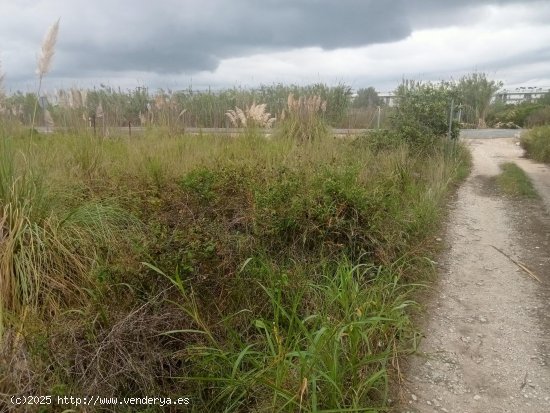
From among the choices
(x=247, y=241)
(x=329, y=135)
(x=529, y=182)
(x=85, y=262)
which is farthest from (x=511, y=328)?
(x=529, y=182)

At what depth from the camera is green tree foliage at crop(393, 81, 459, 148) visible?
8477 mm

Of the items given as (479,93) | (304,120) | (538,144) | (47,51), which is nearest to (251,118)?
(304,120)

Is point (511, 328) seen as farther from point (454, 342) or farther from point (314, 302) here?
point (314, 302)

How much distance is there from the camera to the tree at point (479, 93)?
74.0 feet

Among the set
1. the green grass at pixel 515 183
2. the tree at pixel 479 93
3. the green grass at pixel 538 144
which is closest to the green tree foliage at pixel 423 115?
the green grass at pixel 515 183

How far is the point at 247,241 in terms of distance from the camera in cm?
332

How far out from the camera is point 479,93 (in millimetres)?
23062

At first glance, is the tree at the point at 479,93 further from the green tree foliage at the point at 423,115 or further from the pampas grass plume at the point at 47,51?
the pampas grass plume at the point at 47,51

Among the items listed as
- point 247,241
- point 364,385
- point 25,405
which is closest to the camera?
point 25,405

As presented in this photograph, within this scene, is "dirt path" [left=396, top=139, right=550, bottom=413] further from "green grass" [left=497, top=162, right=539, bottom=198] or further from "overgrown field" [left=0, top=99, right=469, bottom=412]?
"green grass" [left=497, top=162, right=539, bottom=198]

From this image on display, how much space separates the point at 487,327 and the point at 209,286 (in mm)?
2136

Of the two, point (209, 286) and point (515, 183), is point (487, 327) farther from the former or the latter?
Result: point (515, 183)

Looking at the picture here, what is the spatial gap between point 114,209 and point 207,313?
4.75 ft

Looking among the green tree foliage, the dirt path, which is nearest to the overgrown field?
the dirt path
